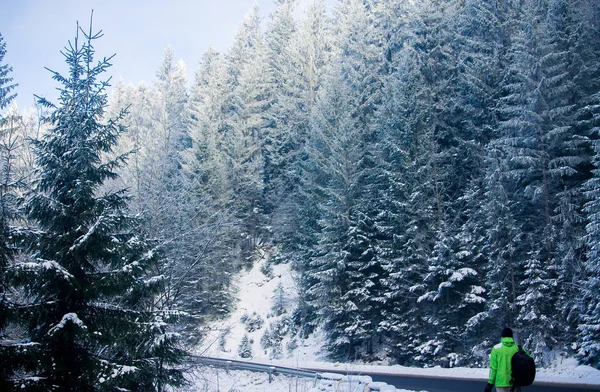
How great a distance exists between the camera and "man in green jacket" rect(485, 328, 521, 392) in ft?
23.9

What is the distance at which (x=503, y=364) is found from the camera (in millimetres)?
7324

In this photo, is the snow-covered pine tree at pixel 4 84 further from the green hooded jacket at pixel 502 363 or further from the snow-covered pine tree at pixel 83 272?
the green hooded jacket at pixel 502 363

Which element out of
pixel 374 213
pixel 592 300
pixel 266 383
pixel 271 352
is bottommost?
pixel 271 352

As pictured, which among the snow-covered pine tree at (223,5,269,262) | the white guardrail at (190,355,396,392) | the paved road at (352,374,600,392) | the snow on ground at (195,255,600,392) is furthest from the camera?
the snow-covered pine tree at (223,5,269,262)

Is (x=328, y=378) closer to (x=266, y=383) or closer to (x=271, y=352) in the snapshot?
(x=266, y=383)

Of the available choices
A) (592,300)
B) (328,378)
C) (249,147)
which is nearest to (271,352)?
(328,378)

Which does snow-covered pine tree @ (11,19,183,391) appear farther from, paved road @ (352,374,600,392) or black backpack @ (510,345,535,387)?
paved road @ (352,374,600,392)

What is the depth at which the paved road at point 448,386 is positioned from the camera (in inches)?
485

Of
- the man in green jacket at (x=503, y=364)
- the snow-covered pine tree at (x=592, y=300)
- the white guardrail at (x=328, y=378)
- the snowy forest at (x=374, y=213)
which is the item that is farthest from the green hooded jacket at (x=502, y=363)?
the snow-covered pine tree at (x=592, y=300)

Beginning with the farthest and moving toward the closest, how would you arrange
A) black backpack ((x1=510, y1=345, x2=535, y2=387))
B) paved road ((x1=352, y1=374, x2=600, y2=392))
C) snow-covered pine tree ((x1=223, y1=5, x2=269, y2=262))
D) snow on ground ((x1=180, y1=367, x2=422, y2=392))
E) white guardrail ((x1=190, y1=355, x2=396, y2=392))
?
snow-covered pine tree ((x1=223, y1=5, x2=269, y2=262)) → snow on ground ((x1=180, y1=367, x2=422, y2=392)) → paved road ((x1=352, y1=374, x2=600, y2=392)) → white guardrail ((x1=190, y1=355, x2=396, y2=392)) → black backpack ((x1=510, y1=345, x2=535, y2=387))

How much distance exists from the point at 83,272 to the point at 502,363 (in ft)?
25.4

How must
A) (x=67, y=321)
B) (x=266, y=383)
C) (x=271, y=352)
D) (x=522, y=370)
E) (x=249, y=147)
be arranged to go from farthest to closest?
(x=249, y=147) → (x=271, y=352) → (x=266, y=383) → (x=67, y=321) → (x=522, y=370)

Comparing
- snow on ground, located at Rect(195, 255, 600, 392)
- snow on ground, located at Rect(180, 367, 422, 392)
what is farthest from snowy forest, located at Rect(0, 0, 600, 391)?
snow on ground, located at Rect(180, 367, 422, 392)

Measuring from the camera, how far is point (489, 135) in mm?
23422
